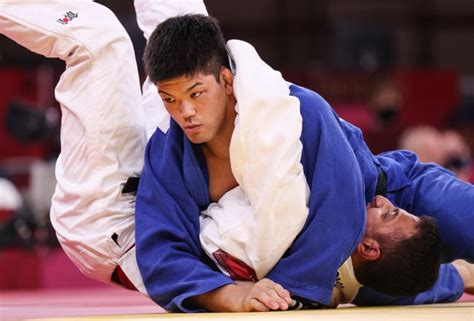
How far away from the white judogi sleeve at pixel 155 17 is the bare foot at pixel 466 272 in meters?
1.00

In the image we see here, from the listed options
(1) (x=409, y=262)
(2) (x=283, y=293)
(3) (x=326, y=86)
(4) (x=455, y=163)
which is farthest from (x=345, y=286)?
(3) (x=326, y=86)

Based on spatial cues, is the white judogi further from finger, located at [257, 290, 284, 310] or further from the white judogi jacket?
the white judogi jacket

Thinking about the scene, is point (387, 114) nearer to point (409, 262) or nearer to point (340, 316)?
point (409, 262)

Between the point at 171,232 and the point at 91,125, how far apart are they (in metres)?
0.46

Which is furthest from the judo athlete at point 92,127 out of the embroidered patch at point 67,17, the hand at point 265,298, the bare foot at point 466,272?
the bare foot at point 466,272

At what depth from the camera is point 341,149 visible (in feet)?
8.11

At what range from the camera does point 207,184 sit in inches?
101

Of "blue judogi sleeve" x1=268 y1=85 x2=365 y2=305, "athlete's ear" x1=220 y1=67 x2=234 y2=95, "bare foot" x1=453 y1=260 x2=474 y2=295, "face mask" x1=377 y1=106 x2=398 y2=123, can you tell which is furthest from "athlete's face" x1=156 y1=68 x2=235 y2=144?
"face mask" x1=377 y1=106 x2=398 y2=123

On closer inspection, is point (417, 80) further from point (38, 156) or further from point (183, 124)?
point (183, 124)

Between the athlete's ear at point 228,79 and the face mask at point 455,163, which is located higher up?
the athlete's ear at point 228,79

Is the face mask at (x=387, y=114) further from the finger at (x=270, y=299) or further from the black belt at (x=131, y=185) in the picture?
the finger at (x=270, y=299)

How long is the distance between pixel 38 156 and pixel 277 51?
180 inches

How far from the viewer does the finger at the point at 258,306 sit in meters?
2.36

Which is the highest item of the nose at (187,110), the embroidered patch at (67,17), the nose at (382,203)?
the embroidered patch at (67,17)
